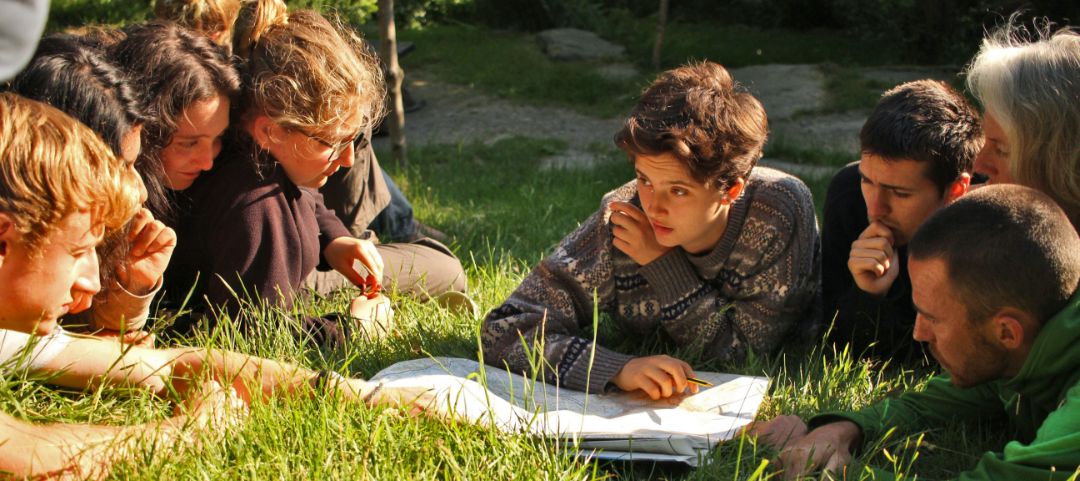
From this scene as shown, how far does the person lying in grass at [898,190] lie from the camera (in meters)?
3.04

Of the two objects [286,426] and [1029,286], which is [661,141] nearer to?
[1029,286]

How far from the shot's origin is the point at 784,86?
9156 millimetres

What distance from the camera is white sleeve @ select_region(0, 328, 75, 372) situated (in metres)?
2.43

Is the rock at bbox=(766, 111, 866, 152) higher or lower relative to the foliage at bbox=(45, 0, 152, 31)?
lower

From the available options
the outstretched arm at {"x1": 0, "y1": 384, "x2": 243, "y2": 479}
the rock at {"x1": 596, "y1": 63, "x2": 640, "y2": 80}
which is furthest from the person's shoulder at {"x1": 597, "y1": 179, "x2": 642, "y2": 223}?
the rock at {"x1": 596, "y1": 63, "x2": 640, "y2": 80}

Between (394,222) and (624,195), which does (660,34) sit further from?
(624,195)

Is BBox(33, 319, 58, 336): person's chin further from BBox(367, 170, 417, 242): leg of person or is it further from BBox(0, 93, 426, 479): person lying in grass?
BBox(367, 170, 417, 242): leg of person

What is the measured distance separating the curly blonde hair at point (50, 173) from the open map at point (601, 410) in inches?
30.9

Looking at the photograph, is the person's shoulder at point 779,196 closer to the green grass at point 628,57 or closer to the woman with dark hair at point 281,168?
the woman with dark hair at point 281,168

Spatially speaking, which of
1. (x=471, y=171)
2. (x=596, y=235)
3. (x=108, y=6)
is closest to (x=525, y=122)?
(x=471, y=171)

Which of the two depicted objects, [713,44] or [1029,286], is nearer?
[1029,286]

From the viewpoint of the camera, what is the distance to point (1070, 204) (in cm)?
269

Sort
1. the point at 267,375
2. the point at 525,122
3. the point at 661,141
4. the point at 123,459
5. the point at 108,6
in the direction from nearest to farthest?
the point at 123,459 < the point at 267,375 < the point at 661,141 < the point at 108,6 < the point at 525,122

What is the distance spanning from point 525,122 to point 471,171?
185 cm
